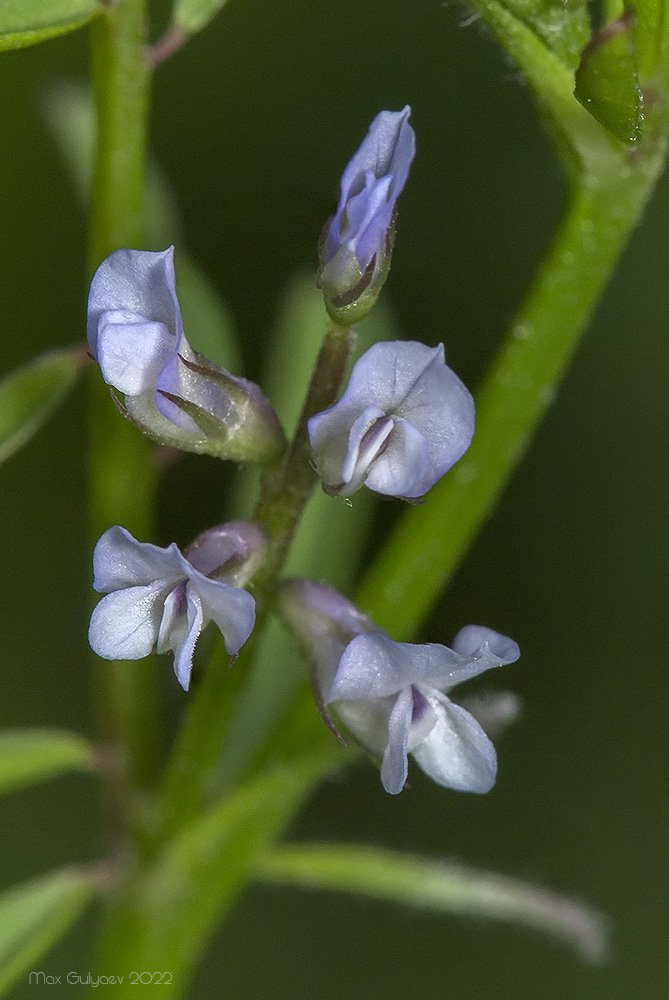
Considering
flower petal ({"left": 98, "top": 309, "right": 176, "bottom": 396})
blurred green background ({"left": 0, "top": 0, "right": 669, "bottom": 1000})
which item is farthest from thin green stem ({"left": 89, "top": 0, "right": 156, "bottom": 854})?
blurred green background ({"left": 0, "top": 0, "right": 669, "bottom": 1000})

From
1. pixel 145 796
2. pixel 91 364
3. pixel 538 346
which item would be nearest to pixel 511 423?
pixel 538 346

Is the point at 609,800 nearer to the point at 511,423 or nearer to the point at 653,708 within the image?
the point at 653,708

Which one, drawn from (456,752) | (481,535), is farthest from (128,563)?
(481,535)

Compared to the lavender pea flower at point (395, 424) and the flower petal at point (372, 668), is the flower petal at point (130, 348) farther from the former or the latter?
the flower petal at point (372, 668)

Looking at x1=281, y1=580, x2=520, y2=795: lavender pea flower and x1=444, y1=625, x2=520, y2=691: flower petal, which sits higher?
x1=444, y1=625, x2=520, y2=691: flower petal

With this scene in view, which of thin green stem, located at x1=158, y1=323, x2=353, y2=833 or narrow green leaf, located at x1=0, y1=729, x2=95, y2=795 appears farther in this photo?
narrow green leaf, located at x1=0, y1=729, x2=95, y2=795

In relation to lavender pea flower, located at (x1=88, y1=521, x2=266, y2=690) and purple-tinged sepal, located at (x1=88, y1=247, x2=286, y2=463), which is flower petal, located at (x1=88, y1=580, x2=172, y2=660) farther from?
purple-tinged sepal, located at (x1=88, y1=247, x2=286, y2=463)
